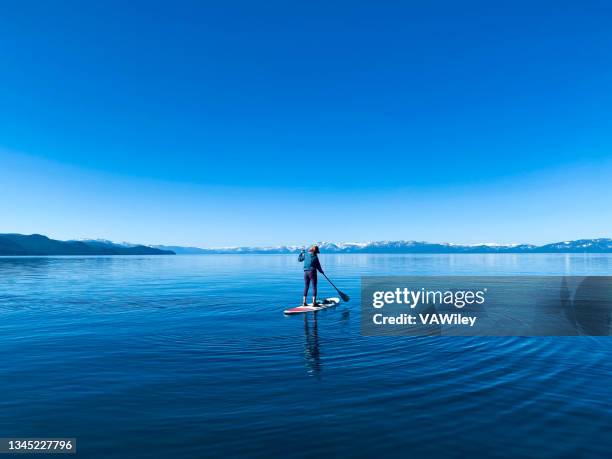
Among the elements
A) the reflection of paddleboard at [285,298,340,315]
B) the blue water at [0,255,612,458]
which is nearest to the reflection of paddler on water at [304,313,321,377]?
the blue water at [0,255,612,458]

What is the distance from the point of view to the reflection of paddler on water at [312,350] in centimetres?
1047

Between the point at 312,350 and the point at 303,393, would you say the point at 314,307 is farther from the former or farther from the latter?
the point at 303,393

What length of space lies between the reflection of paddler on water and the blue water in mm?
99

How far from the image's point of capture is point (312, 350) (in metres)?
12.6

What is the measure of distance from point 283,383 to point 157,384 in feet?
11.8

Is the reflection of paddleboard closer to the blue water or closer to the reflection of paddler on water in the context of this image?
the reflection of paddler on water

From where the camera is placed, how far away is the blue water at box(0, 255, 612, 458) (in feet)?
21.0

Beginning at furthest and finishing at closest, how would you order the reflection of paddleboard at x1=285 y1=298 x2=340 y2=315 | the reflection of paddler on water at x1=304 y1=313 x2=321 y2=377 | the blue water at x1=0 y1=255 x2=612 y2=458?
the reflection of paddleboard at x1=285 y1=298 x2=340 y2=315 → the reflection of paddler on water at x1=304 y1=313 x2=321 y2=377 → the blue water at x1=0 y1=255 x2=612 y2=458

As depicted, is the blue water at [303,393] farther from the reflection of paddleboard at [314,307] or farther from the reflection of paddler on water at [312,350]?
the reflection of paddleboard at [314,307]

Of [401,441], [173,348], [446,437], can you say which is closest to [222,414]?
[401,441]

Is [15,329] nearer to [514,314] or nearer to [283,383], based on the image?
[283,383]

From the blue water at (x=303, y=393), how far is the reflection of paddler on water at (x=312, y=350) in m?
0.10

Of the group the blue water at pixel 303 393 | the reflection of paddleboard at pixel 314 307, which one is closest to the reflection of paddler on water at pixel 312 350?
the blue water at pixel 303 393

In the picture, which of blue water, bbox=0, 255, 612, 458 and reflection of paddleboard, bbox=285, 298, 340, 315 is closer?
blue water, bbox=0, 255, 612, 458
